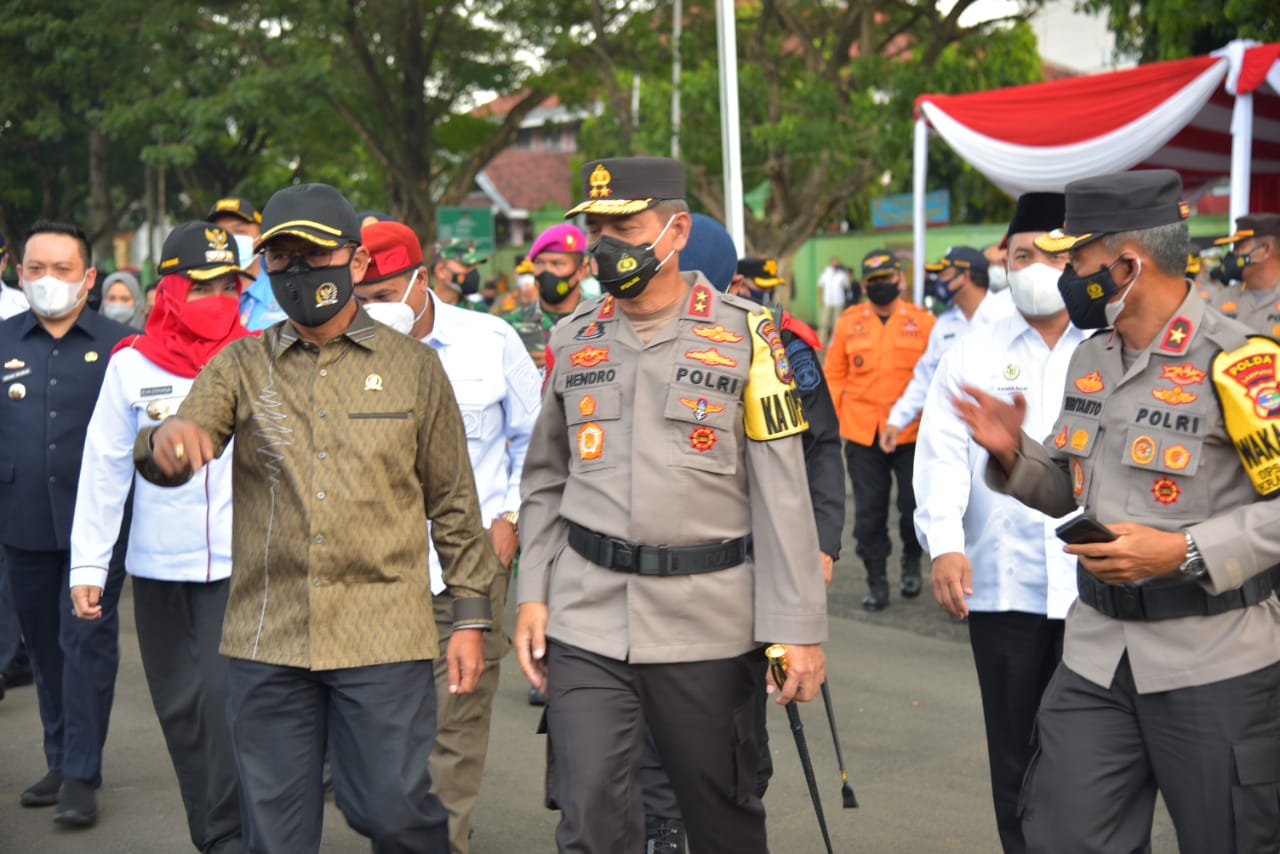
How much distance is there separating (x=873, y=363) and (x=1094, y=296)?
21.9 feet

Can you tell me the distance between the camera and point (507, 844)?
18.8ft

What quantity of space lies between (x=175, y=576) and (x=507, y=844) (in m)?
1.60

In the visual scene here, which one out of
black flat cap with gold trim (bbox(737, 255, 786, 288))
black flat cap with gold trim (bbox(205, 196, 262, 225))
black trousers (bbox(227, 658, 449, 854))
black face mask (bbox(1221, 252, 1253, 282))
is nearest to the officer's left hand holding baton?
black trousers (bbox(227, 658, 449, 854))

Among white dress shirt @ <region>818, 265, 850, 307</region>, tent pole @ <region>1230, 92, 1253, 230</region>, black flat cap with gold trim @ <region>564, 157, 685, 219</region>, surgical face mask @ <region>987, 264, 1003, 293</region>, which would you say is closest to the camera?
black flat cap with gold trim @ <region>564, 157, 685, 219</region>

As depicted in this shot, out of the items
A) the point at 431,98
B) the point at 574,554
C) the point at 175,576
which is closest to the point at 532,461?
the point at 574,554

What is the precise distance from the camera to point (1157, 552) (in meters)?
3.56

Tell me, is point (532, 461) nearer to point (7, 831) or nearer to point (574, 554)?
point (574, 554)

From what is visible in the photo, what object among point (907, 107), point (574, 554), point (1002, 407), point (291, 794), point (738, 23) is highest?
point (738, 23)

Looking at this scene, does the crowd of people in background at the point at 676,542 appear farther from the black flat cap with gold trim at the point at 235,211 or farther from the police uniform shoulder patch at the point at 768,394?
the black flat cap with gold trim at the point at 235,211

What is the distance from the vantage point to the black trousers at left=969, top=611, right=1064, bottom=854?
16.0 ft

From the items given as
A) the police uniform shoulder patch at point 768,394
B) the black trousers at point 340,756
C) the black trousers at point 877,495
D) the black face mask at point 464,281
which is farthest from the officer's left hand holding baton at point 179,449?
the black trousers at point 877,495

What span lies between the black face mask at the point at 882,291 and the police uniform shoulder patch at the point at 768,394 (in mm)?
6491

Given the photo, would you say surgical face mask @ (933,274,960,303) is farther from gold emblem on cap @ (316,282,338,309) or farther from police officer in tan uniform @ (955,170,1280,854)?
gold emblem on cap @ (316,282,338,309)

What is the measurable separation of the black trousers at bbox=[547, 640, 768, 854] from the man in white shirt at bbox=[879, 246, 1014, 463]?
536 cm
